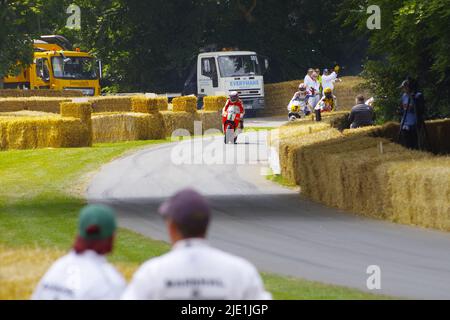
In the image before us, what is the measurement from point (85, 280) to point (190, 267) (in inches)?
23.3

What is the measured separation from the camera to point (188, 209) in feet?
20.4

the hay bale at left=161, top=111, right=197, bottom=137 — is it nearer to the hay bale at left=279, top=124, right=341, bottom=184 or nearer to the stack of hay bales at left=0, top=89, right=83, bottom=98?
the stack of hay bales at left=0, top=89, right=83, bottom=98

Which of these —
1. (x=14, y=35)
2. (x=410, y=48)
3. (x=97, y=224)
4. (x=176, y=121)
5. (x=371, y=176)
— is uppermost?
(x=14, y=35)

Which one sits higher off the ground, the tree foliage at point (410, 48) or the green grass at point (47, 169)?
the tree foliage at point (410, 48)

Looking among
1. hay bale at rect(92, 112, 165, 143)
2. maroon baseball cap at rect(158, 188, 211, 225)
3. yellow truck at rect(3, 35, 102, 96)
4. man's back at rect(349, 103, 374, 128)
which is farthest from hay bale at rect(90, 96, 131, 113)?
maroon baseball cap at rect(158, 188, 211, 225)

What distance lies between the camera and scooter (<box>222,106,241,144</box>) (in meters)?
35.9

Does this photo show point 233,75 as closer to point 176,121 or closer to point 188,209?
point 176,121

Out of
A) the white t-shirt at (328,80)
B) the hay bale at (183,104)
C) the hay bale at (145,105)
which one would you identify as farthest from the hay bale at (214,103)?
the hay bale at (145,105)

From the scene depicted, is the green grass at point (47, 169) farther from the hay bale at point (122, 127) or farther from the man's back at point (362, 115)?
the man's back at point (362, 115)

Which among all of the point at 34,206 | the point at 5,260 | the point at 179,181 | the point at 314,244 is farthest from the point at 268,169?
the point at 5,260

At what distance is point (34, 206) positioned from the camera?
21.6 meters

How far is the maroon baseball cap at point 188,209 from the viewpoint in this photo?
622 centimetres

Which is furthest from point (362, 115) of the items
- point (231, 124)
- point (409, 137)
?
point (231, 124)

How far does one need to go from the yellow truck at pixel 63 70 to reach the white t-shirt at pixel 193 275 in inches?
2003
